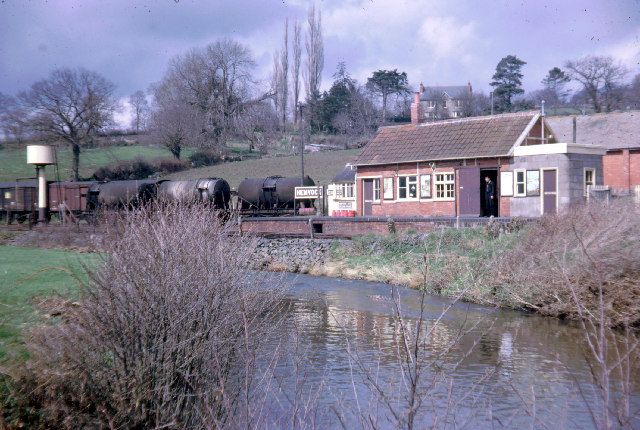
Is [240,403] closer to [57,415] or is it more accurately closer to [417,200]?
[57,415]

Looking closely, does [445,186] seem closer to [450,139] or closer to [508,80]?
[450,139]

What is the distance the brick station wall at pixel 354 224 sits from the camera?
27884 millimetres

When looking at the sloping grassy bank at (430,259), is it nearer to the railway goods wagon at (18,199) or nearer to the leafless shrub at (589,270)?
the leafless shrub at (589,270)

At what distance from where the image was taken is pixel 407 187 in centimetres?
3409

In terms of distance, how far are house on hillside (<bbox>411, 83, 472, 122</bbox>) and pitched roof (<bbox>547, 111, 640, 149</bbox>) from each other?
127 feet

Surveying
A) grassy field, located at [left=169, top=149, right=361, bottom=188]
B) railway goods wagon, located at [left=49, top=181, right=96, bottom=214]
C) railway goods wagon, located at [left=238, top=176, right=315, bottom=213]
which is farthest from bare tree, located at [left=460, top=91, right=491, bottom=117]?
railway goods wagon, located at [left=49, top=181, right=96, bottom=214]

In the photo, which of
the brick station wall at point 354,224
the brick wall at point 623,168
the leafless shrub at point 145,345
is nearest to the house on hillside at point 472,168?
the brick station wall at point 354,224

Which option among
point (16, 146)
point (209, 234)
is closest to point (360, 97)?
point (16, 146)

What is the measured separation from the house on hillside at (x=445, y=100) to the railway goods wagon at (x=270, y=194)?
4691 centimetres

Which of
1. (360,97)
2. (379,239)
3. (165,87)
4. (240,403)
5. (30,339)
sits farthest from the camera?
(360,97)

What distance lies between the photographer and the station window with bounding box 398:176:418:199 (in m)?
33.8

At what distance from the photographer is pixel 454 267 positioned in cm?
2108

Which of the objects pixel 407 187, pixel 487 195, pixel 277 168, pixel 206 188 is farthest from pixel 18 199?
pixel 487 195

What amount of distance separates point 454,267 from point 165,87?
187ft
